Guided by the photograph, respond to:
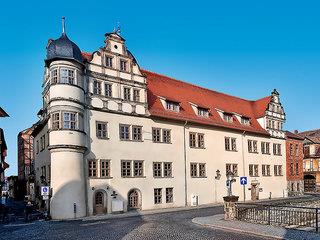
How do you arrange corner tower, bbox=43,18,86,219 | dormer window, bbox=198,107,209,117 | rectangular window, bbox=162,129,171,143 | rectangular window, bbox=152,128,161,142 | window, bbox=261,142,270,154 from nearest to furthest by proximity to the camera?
corner tower, bbox=43,18,86,219 → rectangular window, bbox=152,128,161,142 → rectangular window, bbox=162,129,171,143 → dormer window, bbox=198,107,209,117 → window, bbox=261,142,270,154

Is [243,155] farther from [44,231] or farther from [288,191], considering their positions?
[44,231]

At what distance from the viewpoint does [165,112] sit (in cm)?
3216

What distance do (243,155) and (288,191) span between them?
40.5 ft

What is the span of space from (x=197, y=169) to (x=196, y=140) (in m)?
2.88

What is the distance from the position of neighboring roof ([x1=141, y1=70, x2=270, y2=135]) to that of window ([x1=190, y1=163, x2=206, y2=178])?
430 centimetres

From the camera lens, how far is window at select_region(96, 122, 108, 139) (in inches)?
1089

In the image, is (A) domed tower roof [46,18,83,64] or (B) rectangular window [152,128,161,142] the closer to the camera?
(A) domed tower roof [46,18,83,64]

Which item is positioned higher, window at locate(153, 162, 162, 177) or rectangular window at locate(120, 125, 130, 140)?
rectangular window at locate(120, 125, 130, 140)

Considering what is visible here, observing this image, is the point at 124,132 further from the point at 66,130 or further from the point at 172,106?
the point at 172,106

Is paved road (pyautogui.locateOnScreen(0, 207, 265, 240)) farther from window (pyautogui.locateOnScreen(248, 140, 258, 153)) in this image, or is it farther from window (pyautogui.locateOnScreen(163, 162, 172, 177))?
window (pyautogui.locateOnScreen(248, 140, 258, 153))

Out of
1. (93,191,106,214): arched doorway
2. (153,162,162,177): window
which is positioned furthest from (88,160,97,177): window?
(153,162,162,177): window

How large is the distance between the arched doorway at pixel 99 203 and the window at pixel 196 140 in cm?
1084

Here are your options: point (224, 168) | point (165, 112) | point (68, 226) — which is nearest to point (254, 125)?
point (224, 168)

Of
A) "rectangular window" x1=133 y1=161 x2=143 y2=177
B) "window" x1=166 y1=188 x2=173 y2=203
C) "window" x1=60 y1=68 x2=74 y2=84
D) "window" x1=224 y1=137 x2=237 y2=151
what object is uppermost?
"window" x1=60 y1=68 x2=74 y2=84
